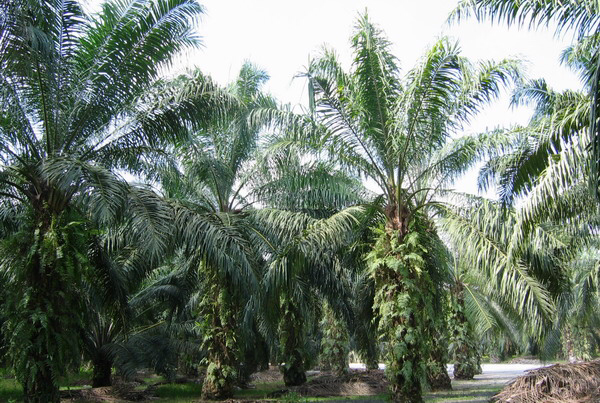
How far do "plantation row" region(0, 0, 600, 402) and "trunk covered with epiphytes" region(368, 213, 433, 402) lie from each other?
0.04 m

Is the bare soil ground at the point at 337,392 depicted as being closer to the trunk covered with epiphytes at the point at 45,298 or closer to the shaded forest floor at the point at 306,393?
the shaded forest floor at the point at 306,393

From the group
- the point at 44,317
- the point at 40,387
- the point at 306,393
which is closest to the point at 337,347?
the point at 306,393

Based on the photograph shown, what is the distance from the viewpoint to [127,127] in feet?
37.8

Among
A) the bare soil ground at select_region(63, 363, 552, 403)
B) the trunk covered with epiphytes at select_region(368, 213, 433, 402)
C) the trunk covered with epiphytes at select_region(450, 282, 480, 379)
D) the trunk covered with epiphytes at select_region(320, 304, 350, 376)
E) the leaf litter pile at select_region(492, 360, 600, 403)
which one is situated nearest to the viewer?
the leaf litter pile at select_region(492, 360, 600, 403)

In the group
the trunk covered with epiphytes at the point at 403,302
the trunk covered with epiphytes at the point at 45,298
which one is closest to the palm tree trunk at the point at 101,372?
the trunk covered with epiphytes at the point at 45,298

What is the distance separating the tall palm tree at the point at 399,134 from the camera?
11.2 meters

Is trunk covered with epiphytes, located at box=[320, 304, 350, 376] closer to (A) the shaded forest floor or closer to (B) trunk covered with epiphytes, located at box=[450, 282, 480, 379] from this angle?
(A) the shaded forest floor

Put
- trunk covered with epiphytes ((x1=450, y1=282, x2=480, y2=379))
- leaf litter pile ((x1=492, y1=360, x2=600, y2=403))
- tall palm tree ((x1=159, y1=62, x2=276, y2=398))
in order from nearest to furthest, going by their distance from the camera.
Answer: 1. leaf litter pile ((x1=492, y1=360, x2=600, y2=403))
2. tall palm tree ((x1=159, y1=62, x2=276, y2=398))
3. trunk covered with epiphytes ((x1=450, y1=282, x2=480, y2=379))

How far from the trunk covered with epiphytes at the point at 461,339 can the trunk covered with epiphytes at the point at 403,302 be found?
8586 millimetres

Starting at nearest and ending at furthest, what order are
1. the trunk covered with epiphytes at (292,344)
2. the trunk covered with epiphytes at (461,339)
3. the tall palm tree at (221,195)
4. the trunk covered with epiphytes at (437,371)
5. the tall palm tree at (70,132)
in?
the tall palm tree at (70,132) → the tall palm tree at (221,195) → the trunk covered with epiphytes at (437,371) → the trunk covered with epiphytes at (292,344) → the trunk covered with epiphytes at (461,339)

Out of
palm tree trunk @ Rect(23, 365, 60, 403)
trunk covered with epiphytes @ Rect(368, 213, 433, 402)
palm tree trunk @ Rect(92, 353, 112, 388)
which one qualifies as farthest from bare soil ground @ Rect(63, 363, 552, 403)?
palm tree trunk @ Rect(23, 365, 60, 403)

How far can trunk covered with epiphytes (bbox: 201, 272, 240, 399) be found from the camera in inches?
564

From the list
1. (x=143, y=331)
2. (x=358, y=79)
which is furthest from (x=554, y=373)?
(x=143, y=331)

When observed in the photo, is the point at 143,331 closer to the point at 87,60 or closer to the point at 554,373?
the point at 87,60
